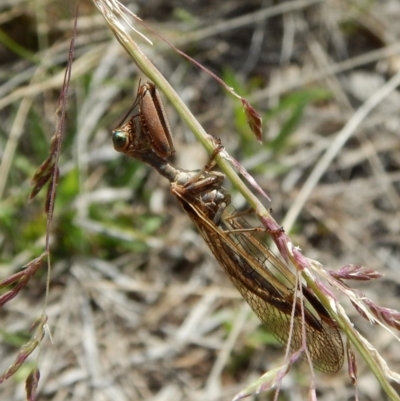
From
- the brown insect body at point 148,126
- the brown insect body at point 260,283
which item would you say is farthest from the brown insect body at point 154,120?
the brown insect body at point 260,283

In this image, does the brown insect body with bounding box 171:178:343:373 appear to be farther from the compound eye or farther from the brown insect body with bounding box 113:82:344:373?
the compound eye

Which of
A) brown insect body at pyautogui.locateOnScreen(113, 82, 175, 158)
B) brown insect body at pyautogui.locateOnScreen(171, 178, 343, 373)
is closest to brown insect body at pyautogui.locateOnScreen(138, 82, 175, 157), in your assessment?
brown insect body at pyautogui.locateOnScreen(113, 82, 175, 158)

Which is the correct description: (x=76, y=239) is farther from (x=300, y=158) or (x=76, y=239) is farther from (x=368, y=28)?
(x=368, y=28)

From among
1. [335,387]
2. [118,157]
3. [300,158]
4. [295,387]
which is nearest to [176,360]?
[295,387]

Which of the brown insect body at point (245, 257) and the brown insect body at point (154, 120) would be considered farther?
the brown insect body at point (245, 257)

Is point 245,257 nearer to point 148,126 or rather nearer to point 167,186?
point 148,126

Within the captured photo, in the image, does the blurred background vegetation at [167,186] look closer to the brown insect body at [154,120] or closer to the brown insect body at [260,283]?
the brown insect body at [260,283]

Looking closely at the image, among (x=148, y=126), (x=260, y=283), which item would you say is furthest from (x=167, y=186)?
(x=148, y=126)
